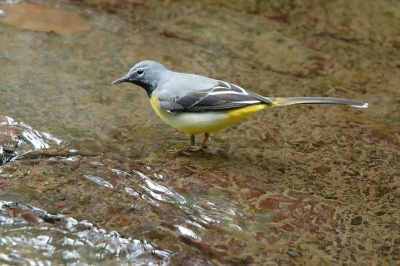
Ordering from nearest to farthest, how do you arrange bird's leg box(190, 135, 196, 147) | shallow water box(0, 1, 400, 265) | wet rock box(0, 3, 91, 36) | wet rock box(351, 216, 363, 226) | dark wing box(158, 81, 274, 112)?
shallow water box(0, 1, 400, 265) < wet rock box(351, 216, 363, 226) < dark wing box(158, 81, 274, 112) < bird's leg box(190, 135, 196, 147) < wet rock box(0, 3, 91, 36)

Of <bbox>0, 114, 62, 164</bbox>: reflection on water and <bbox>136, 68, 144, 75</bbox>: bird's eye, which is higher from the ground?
<bbox>136, 68, 144, 75</bbox>: bird's eye

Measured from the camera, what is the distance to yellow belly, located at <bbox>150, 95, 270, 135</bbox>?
5691 millimetres

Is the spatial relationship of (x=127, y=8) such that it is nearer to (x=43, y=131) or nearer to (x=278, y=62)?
(x=278, y=62)

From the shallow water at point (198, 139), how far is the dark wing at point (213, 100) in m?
0.50

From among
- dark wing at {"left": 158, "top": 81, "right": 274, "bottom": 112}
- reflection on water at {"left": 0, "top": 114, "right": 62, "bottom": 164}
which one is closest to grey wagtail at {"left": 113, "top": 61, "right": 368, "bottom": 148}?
dark wing at {"left": 158, "top": 81, "right": 274, "bottom": 112}

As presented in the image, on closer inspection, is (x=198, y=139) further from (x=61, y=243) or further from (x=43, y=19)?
(x=43, y=19)

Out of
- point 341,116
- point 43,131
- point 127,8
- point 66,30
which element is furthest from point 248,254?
point 127,8

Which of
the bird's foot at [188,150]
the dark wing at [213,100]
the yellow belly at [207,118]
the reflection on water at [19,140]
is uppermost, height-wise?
the dark wing at [213,100]

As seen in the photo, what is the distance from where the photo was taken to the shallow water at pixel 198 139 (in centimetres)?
438

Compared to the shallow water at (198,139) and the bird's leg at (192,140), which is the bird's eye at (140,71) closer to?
the shallow water at (198,139)

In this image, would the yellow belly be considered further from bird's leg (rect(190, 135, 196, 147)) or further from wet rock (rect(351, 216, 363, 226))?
wet rock (rect(351, 216, 363, 226))

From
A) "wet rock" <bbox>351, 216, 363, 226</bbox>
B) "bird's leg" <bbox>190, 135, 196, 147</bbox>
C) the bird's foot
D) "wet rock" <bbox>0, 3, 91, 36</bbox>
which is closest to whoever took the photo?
"wet rock" <bbox>351, 216, 363, 226</bbox>

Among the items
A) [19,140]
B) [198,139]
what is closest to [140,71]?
[198,139]

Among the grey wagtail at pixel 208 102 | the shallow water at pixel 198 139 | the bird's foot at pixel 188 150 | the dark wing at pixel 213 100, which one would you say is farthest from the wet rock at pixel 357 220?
the bird's foot at pixel 188 150
